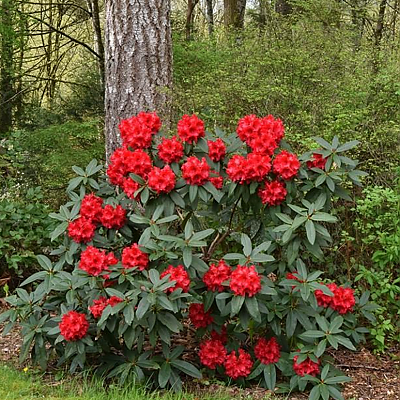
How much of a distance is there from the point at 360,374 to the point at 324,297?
0.62m

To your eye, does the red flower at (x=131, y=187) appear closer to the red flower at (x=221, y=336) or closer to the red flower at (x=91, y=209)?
the red flower at (x=91, y=209)

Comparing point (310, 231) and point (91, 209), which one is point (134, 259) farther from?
point (310, 231)

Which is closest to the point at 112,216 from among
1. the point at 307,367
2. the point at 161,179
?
the point at 161,179

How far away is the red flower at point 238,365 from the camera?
11.0 ft

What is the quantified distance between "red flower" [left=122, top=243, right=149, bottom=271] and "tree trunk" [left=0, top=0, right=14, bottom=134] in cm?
491

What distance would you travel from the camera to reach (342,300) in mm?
3445

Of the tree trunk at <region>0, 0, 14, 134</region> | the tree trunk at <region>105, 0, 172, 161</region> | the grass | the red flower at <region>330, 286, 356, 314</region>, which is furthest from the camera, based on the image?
the tree trunk at <region>0, 0, 14, 134</region>

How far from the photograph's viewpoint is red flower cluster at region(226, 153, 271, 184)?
304cm

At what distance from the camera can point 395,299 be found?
4.00 meters

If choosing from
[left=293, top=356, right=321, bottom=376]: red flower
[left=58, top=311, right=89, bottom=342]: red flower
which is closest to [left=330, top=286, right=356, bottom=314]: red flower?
[left=293, top=356, right=321, bottom=376]: red flower

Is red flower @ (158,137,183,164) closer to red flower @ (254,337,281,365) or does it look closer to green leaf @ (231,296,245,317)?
green leaf @ (231,296,245,317)

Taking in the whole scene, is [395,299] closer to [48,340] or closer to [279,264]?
[279,264]

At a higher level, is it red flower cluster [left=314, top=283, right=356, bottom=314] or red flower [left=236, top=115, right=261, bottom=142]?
red flower [left=236, top=115, right=261, bottom=142]

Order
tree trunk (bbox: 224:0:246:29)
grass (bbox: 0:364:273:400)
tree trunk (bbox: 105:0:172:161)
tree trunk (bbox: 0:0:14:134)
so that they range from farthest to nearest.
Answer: tree trunk (bbox: 224:0:246:29)
tree trunk (bbox: 0:0:14:134)
tree trunk (bbox: 105:0:172:161)
grass (bbox: 0:364:273:400)
